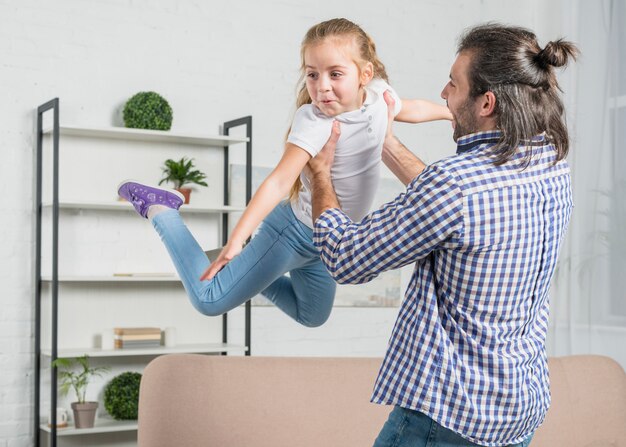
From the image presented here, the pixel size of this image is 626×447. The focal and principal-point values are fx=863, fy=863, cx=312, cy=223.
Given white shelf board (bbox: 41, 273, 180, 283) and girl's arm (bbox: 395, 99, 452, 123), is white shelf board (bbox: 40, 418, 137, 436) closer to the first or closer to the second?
white shelf board (bbox: 41, 273, 180, 283)

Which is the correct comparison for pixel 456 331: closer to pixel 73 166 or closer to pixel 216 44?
pixel 73 166

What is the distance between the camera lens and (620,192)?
16.4ft

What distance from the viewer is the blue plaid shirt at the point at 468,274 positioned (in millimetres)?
1728

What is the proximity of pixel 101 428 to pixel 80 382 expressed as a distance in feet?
0.88

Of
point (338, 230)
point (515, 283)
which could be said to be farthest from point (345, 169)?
point (515, 283)

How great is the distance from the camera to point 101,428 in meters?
4.41

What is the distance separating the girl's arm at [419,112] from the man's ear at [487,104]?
72 centimetres

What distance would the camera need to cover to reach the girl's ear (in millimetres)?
2377

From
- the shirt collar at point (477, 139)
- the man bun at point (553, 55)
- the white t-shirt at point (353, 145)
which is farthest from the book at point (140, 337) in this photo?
the man bun at point (553, 55)

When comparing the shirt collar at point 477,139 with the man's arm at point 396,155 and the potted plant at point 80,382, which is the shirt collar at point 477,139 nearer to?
the man's arm at point 396,155

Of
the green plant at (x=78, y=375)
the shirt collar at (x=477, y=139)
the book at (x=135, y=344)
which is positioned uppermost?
the shirt collar at (x=477, y=139)

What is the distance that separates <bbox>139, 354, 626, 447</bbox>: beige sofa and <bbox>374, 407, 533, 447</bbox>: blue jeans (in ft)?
3.36

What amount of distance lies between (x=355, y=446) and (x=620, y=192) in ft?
9.28

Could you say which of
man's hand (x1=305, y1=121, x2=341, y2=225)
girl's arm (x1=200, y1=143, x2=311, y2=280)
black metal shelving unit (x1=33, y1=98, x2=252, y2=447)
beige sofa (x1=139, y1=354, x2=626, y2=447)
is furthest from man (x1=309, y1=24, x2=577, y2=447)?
black metal shelving unit (x1=33, y1=98, x2=252, y2=447)
